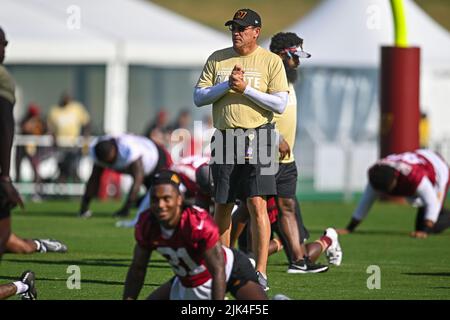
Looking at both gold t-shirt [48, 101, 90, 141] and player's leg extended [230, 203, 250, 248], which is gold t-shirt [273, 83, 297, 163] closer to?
player's leg extended [230, 203, 250, 248]

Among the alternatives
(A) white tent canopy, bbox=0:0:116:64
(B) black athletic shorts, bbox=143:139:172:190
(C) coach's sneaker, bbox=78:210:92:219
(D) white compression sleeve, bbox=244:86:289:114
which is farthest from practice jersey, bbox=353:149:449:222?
(A) white tent canopy, bbox=0:0:116:64

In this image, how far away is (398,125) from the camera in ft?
75.3

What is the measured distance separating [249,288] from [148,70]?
2227cm

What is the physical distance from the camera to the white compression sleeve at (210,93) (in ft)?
33.3

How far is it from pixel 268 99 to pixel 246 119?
0.29 metres

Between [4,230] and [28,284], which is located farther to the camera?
[28,284]

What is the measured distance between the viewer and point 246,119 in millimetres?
10336

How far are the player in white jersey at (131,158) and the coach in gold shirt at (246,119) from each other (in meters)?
7.25

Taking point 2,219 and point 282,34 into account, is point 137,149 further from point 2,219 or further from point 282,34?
point 2,219

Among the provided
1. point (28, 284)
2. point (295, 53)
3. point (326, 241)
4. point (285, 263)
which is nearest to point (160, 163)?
point (285, 263)

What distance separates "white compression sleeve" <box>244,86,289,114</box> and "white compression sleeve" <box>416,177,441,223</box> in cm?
582

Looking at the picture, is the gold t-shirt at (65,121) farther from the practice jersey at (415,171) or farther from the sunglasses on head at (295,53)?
the sunglasses on head at (295,53)

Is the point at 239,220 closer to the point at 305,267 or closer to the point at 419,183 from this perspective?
the point at 305,267

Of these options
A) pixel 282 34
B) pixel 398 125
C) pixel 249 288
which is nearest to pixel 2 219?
pixel 249 288
